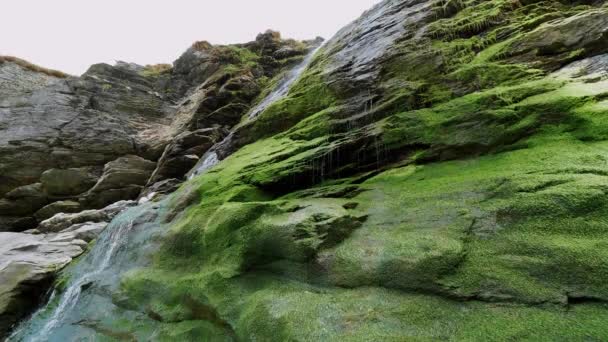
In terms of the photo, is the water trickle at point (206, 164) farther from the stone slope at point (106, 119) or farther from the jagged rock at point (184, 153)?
the stone slope at point (106, 119)

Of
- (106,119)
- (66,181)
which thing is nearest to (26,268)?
(66,181)

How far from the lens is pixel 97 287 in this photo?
9375mm

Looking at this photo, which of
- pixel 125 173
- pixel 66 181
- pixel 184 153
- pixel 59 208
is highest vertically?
pixel 184 153

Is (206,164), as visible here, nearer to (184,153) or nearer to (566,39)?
(184,153)

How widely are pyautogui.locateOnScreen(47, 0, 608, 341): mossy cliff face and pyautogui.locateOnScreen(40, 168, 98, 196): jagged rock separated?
18.4 metres

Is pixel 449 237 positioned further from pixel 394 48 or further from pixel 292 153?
pixel 394 48

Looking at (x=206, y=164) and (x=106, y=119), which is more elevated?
(x=106, y=119)

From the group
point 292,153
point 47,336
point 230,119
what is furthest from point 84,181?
point 292,153

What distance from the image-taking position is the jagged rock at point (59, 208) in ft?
75.4

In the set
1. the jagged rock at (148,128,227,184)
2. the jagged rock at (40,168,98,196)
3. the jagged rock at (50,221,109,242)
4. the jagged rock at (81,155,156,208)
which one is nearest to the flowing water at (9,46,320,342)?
the jagged rock at (50,221,109,242)

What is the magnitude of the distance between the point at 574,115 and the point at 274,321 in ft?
21.5

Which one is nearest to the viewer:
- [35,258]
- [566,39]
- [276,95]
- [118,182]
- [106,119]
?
[566,39]

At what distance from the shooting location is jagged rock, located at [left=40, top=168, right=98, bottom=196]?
25094 millimetres

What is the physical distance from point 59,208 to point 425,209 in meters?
24.6
